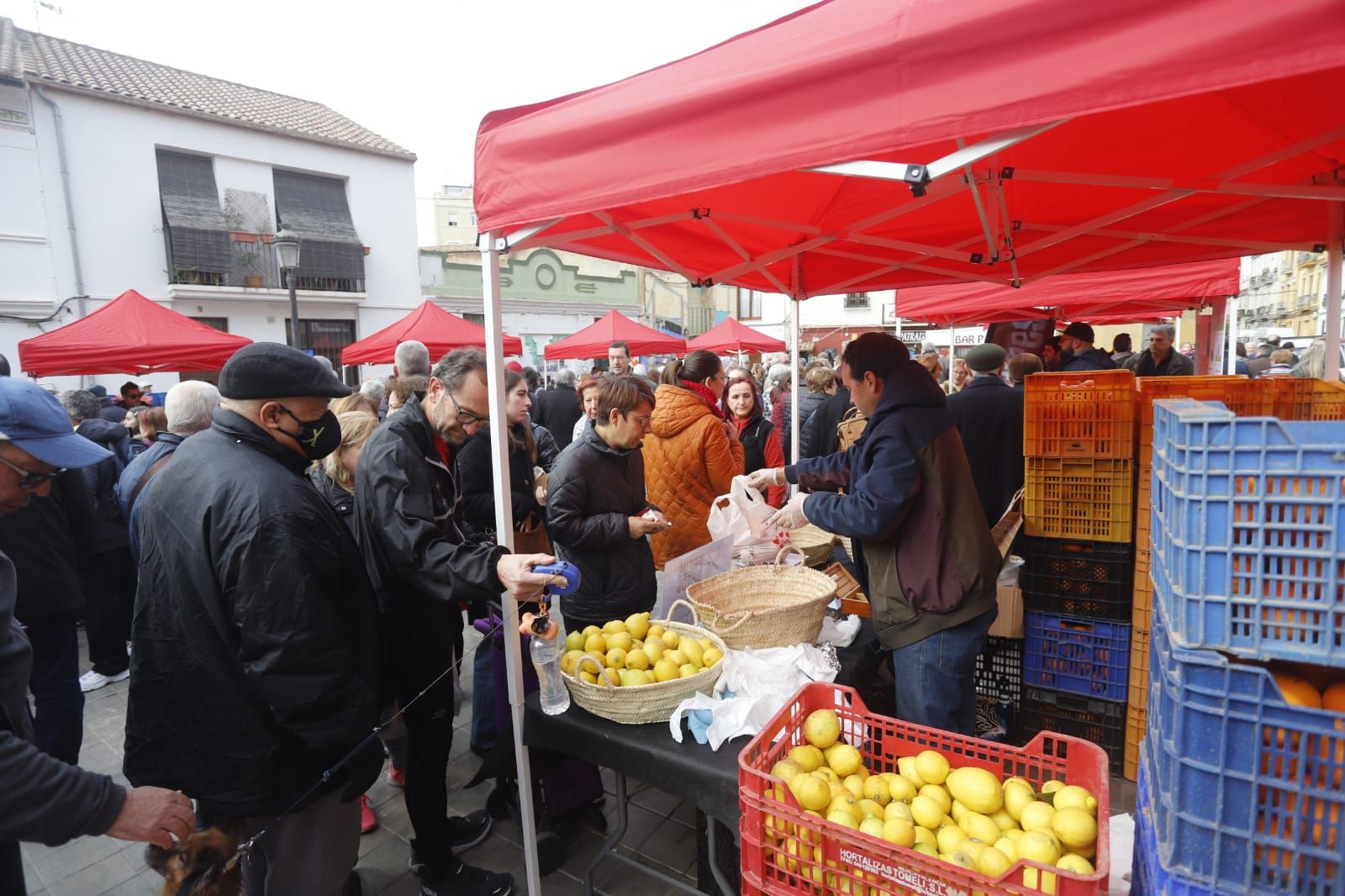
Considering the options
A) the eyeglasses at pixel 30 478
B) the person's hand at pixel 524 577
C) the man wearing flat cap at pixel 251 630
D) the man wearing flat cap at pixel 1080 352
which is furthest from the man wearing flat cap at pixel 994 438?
the eyeglasses at pixel 30 478

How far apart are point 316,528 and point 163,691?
1.98 feet

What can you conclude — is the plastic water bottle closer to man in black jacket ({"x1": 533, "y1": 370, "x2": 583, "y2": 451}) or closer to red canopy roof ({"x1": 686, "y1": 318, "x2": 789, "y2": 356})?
man in black jacket ({"x1": 533, "y1": 370, "x2": 583, "y2": 451})

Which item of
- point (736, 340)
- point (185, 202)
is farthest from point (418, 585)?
point (185, 202)

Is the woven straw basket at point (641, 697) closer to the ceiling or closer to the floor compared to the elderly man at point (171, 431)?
closer to the floor

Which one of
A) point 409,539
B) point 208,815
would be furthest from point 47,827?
point 409,539

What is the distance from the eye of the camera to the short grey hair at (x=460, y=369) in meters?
2.73

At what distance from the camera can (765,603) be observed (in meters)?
3.03

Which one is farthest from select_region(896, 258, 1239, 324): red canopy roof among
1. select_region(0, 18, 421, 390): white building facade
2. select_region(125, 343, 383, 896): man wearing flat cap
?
select_region(0, 18, 421, 390): white building facade

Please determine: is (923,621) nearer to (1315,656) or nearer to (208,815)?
(1315,656)

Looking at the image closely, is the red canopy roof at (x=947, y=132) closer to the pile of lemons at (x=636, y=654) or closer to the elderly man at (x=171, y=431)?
the pile of lemons at (x=636, y=654)

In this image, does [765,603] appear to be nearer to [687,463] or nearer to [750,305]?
[687,463]

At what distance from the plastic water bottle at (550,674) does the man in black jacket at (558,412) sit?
526 cm

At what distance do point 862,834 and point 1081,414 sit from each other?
258 centimetres

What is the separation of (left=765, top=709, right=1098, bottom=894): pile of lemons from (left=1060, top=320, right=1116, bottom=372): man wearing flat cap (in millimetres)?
4654
